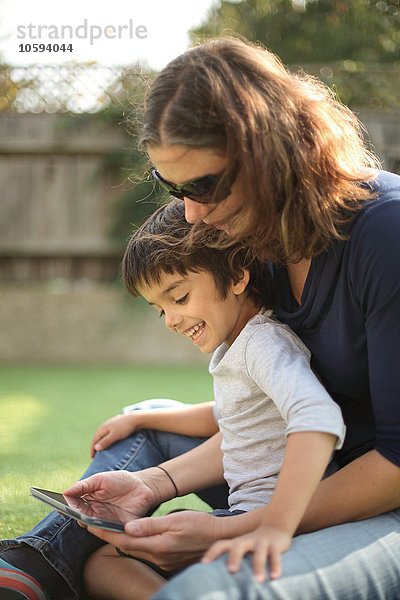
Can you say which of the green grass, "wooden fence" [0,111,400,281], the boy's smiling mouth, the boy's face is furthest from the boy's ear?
"wooden fence" [0,111,400,281]

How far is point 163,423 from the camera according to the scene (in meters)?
2.26

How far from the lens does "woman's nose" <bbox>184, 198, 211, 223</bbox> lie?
1715mm

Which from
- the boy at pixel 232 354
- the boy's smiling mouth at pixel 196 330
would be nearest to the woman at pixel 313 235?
the boy at pixel 232 354

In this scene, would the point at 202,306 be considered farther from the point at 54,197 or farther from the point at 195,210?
the point at 54,197

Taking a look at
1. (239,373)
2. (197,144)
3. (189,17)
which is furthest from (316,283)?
Result: (189,17)

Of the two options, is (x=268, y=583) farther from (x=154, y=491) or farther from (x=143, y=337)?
(x=143, y=337)

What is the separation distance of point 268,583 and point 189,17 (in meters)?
7.62

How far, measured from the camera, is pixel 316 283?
1.70 metres

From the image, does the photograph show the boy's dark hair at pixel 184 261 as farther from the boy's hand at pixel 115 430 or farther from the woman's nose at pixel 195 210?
the boy's hand at pixel 115 430

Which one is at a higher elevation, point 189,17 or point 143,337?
point 189,17

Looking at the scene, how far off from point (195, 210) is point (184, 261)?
165mm

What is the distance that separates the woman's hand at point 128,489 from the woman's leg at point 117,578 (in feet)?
0.40

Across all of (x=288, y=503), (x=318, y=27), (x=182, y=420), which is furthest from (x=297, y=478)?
(x=318, y=27)

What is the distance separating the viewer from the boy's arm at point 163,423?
2.21 meters
